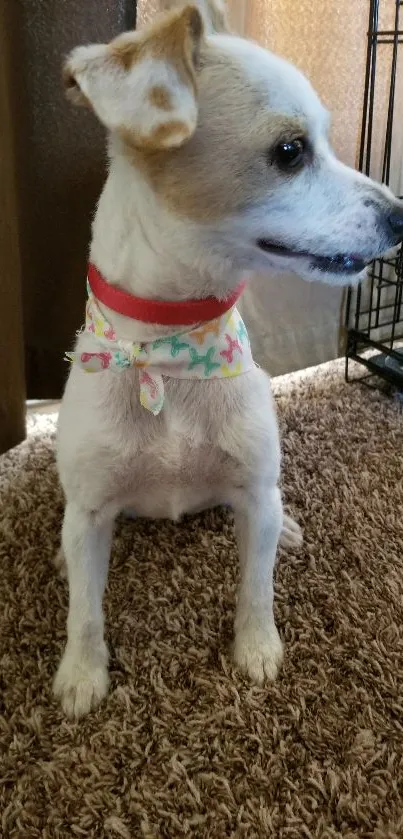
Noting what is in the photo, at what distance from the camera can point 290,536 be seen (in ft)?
4.12

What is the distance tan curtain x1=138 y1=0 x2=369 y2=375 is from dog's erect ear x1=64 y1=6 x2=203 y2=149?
0.85 m

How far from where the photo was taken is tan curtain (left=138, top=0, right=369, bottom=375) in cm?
151

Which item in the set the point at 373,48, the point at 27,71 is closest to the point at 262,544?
the point at 27,71

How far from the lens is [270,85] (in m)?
0.75

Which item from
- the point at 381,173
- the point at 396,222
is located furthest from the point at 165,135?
the point at 381,173

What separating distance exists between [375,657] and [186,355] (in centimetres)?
52

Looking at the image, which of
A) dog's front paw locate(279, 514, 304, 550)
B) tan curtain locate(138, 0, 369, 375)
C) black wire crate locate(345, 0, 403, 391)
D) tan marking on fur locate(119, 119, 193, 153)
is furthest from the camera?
black wire crate locate(345, 0, 403, 391)

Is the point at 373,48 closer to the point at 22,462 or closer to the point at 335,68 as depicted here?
the point at 335,68

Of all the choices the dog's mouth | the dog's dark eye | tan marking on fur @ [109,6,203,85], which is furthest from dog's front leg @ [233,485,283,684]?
tan marking on fur @ [109,6,203,85]

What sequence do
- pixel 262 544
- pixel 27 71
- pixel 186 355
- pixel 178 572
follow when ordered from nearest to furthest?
pixel 186 355, pixel 262 544, pixel 178 572, pixel 27 71

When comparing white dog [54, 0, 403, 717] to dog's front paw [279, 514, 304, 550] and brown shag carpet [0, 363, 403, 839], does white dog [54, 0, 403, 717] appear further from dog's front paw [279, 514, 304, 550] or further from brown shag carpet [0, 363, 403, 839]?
dog's front paw [279, 514, 304, 550]

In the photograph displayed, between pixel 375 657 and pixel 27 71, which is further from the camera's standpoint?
pixel 27 71

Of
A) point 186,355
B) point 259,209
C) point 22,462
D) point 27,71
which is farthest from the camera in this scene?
point 22,462

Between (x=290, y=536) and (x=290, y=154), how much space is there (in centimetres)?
69
